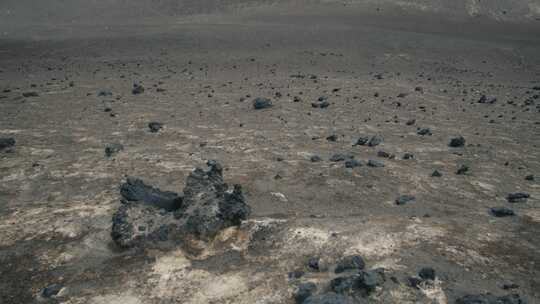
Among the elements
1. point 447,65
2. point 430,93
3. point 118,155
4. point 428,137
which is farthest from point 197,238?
point 447,65

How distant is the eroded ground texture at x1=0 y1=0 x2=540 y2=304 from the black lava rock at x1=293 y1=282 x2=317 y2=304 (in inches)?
0.9

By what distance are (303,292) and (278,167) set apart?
3.99 meters

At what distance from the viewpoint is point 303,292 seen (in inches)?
186

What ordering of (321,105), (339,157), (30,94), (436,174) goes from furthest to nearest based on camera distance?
(30,94) → (321,105) → (339,157) → (436,174)

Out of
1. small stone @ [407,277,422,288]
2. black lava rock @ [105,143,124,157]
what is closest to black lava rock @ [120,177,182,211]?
black lava rock @ [105,143,124,157]

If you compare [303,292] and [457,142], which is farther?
[457,142]

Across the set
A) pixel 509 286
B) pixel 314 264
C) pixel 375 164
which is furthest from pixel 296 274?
pixel 375 164

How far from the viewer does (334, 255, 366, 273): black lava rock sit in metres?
5.19

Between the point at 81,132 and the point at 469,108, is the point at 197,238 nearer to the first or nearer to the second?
the point at 81,132

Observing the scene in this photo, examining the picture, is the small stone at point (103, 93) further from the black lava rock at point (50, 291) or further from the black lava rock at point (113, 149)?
the black lava rock at point (50, 291)

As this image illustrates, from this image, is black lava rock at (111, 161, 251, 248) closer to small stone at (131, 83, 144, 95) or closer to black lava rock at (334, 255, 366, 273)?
black lava rock at (334, 255, 366, 273)

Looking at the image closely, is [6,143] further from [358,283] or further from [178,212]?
[358,283]

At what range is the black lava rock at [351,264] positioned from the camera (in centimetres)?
519

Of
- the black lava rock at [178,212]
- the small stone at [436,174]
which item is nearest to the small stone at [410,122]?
the small stone at [436,174]
